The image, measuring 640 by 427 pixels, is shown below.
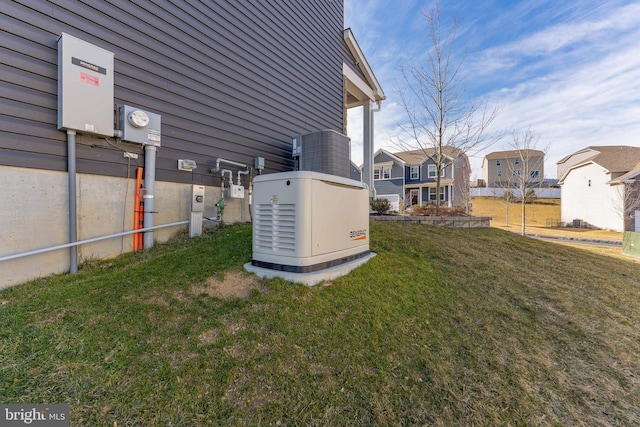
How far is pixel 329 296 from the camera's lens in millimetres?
2201

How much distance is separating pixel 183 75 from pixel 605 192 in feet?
74.8

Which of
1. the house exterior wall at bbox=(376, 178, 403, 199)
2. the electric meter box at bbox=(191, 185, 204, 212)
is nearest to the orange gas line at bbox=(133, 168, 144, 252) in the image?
the electric meter box at bbox=(191, 185, 204, 212)

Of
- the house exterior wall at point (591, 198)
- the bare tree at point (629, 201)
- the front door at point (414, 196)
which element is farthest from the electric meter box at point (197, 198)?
the house exterior wall at point (591, 198)

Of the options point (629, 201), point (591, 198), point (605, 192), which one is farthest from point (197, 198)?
point (591, 198)

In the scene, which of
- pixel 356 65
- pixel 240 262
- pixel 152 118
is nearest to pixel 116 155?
pixel 152 118

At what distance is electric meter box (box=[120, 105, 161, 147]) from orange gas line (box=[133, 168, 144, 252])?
1.28 ft

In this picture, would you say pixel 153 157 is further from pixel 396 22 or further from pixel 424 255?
pixel 396 22

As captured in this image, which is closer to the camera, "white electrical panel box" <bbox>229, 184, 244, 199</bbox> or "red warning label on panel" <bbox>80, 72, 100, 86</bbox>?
"red warning label on panel" <bbox>80, 72, 100, 86</bbox>

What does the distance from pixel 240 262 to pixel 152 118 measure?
2.34 metres

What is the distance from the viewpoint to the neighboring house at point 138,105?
249 centimetres

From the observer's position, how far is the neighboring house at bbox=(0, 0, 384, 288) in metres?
2.49

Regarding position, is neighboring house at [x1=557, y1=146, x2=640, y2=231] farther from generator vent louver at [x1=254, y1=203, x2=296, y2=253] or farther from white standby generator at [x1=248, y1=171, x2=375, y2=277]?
generator vent louver at [x1=254, y1=203, x2=296, y2=253]

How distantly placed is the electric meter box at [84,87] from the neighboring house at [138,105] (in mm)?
21

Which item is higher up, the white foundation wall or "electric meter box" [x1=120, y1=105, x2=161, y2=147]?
"electric meter box" [x1=120, y1=105, x2=161, y2=147]
